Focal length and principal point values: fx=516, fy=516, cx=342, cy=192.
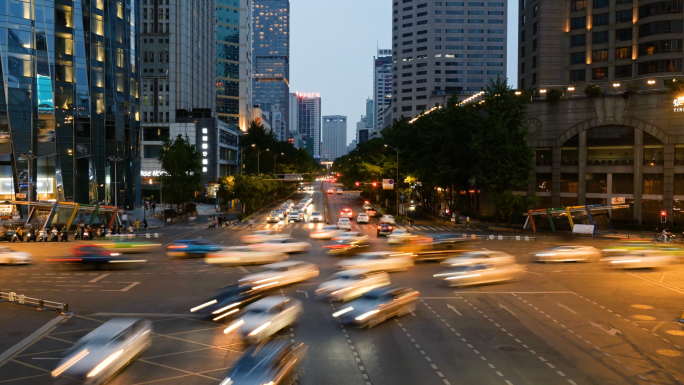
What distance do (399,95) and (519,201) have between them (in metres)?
126

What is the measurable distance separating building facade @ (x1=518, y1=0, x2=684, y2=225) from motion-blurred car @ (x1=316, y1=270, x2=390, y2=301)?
163ft

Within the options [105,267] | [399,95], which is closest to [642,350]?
[105,267]

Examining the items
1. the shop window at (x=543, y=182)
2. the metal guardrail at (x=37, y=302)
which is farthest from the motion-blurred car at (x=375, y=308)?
the shop window at (x=543, y=182)

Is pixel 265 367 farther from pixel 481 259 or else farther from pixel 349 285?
pixel 481 259

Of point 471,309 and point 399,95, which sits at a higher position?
point 399,95

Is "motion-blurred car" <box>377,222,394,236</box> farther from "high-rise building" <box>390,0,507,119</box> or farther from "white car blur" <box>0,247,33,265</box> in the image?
"high-rise building" <box>390,0,507,119</box>

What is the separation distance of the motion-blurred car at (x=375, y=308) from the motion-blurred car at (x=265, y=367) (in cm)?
696

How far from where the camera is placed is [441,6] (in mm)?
172250

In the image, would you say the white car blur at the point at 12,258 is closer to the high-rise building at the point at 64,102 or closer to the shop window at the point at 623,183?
the high-rise building at the point at 64,102

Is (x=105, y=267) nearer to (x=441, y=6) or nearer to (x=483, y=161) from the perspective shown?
(x=483, y=161)

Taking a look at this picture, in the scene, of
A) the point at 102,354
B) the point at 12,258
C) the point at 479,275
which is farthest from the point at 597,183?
the point at 102,354

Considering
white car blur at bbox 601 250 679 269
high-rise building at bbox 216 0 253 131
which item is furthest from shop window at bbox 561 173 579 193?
high-rise building at bbox 216 0 253 131

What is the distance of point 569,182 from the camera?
68.8 meters

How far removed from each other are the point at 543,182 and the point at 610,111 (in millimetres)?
12120
